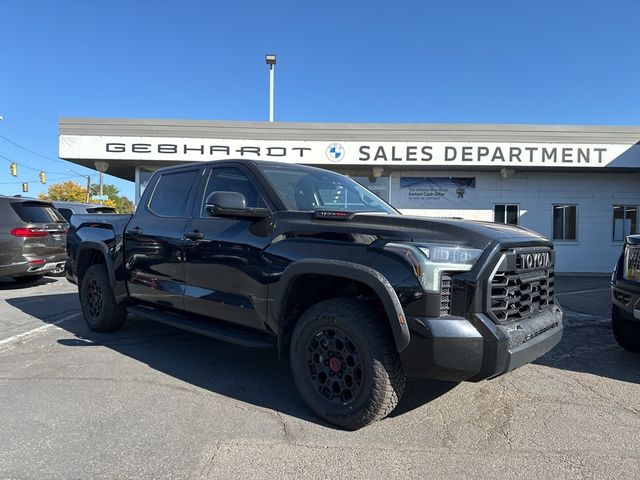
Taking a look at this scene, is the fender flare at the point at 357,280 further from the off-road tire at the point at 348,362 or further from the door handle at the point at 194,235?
the door handle at the point at 194,235

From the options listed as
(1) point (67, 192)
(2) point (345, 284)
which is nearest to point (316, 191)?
(2) point (345, 284)

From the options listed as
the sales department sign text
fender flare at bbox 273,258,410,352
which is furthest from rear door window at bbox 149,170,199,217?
the sales department sign text

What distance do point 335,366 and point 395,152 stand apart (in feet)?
36.1

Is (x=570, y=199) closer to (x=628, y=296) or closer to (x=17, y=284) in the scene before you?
(x=628, y=296)

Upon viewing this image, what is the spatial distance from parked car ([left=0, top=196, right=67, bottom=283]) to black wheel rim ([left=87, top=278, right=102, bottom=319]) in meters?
4.54

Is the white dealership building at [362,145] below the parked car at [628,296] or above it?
above

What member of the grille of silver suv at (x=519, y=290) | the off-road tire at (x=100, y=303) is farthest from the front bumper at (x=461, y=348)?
the off-road tire at (x=100, y=303)

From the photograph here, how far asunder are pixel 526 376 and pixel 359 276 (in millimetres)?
2410

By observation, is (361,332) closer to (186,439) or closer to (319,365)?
(319,365)

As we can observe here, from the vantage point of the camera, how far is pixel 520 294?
3191 mm

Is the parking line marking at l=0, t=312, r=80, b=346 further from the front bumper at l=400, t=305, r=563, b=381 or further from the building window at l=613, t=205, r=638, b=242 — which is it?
the building window at l=613, t=205, r=638, b=242

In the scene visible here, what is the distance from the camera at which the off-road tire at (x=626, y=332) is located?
4.98 m

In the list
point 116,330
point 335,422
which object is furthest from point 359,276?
point 116,330

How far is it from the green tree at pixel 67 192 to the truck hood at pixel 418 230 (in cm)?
7514
